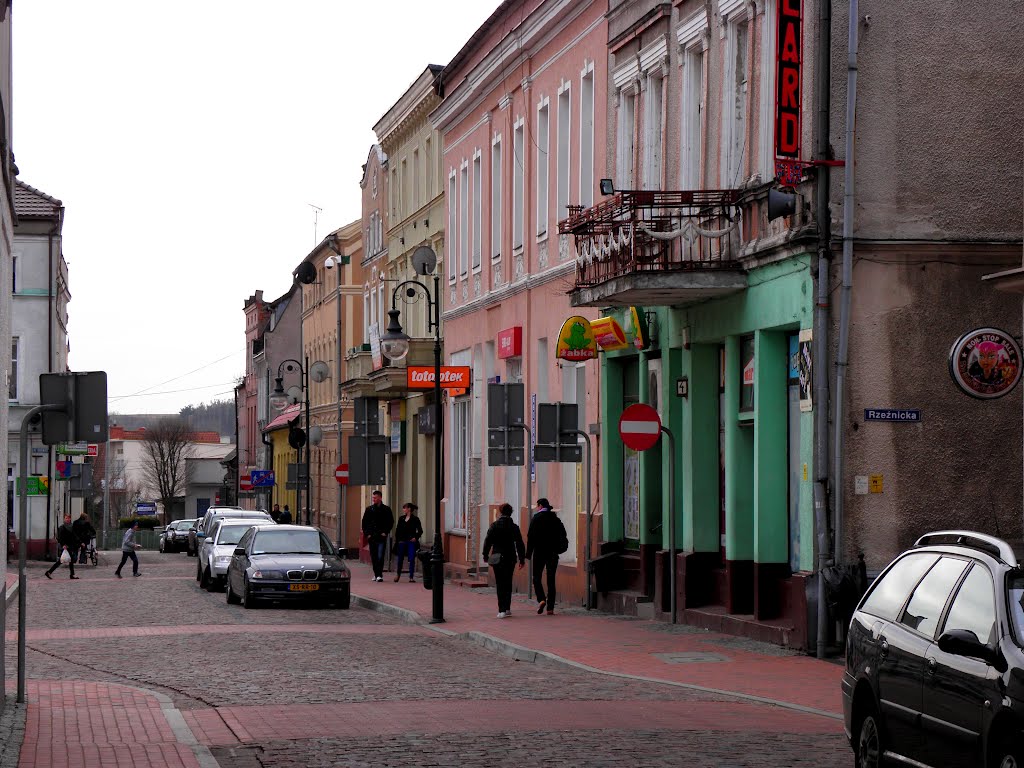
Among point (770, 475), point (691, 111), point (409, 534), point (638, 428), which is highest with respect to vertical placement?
point (691, 111)

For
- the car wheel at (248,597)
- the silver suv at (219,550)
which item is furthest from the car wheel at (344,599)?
the silver suv at (219,550)

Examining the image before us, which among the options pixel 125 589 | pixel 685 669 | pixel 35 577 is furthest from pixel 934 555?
pixel 35 577

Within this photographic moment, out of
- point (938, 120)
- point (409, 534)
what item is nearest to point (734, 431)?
point (938, 120)

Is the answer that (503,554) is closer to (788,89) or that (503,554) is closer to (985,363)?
(788,89)

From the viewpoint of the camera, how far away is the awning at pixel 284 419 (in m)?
81.6

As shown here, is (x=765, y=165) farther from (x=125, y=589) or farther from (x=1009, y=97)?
(x=125, y=589)

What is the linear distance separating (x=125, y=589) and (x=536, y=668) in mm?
21704

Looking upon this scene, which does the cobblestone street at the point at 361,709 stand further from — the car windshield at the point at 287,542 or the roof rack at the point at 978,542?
the car windshield at the point at 287,542

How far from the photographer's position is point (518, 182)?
34.8 metres

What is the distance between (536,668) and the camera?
63.5ft

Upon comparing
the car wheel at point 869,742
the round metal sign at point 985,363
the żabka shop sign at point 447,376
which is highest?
the żabka shop sign at point 447,376

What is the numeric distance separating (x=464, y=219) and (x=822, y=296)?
21.4m

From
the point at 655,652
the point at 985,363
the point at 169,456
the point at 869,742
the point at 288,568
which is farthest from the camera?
the point at 169,456

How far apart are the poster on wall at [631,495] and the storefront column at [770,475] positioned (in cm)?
566
